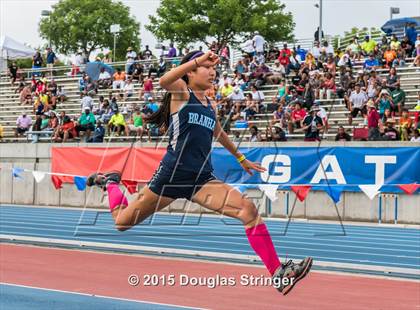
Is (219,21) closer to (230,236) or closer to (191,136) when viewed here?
(230,236)

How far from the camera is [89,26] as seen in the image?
72.7 meters

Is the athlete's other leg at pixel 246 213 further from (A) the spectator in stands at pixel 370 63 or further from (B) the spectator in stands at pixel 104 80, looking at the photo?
(B) the spectator in stands at pixel 104 80

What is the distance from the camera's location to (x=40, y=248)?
50.3 ft

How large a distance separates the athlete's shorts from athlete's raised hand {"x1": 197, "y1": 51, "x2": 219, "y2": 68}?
2.49ft

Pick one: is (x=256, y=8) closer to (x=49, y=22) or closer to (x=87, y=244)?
(x=49, y=22)

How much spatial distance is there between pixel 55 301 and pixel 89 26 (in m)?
64.5

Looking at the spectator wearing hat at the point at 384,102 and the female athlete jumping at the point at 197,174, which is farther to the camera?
the spectator wearing hat at the point at 384,102

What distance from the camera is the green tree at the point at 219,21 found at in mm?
56013

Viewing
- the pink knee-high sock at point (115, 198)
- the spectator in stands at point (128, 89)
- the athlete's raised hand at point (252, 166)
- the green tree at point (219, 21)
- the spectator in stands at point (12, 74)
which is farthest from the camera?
the green tree at point (219, 21)

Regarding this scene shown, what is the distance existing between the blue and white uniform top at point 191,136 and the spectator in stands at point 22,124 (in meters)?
23.3

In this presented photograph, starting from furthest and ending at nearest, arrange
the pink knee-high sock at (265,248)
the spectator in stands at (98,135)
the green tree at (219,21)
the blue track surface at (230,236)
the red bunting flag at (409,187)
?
the green tree at (219,21) < the spectator in stands at (98,135) < the red bunting flag at (409,187) < the blue track surface at (230,236) < the pink knee-high sock at (265,248)

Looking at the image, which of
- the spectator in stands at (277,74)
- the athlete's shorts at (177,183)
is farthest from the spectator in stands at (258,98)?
the athlete's shorts at (177,183)

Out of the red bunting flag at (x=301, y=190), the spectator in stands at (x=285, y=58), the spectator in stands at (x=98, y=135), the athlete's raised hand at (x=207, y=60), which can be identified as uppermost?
the spectator in stands at (x=285, y=58)

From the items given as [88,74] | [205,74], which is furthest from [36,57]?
[205,74]
